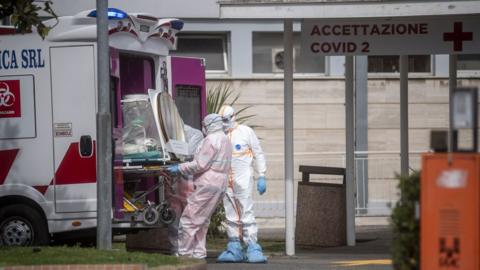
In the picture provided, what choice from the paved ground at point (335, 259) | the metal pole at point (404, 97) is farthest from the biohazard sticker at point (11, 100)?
the metal pole at point (404, 97)

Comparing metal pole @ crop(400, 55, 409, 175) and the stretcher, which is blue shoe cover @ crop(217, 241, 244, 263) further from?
metal pole @ crop(400, 55, 409, 175)

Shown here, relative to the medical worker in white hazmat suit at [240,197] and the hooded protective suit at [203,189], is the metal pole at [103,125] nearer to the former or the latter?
the hooded protective suit at [203,189]

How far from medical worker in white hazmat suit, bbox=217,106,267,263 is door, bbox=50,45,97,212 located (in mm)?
1609

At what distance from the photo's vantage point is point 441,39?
1378 centimetres

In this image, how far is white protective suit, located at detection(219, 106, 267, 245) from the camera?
13312 mm

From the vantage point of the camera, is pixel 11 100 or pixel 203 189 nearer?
pixel 203 189

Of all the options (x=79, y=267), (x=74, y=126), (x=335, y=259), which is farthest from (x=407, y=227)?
(x=74, y=126)

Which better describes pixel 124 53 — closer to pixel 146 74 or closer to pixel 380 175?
pixel 146 74

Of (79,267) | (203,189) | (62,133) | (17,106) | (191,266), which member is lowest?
(191,266)

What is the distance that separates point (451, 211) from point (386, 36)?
6849 mm

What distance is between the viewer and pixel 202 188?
1295 cm

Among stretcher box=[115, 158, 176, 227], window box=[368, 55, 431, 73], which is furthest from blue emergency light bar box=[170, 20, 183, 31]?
window box=[368, 55, 431, 73]

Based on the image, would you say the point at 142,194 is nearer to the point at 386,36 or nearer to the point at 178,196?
the point at 178,196

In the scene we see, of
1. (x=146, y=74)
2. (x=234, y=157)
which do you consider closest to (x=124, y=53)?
(x=146, y=74)
